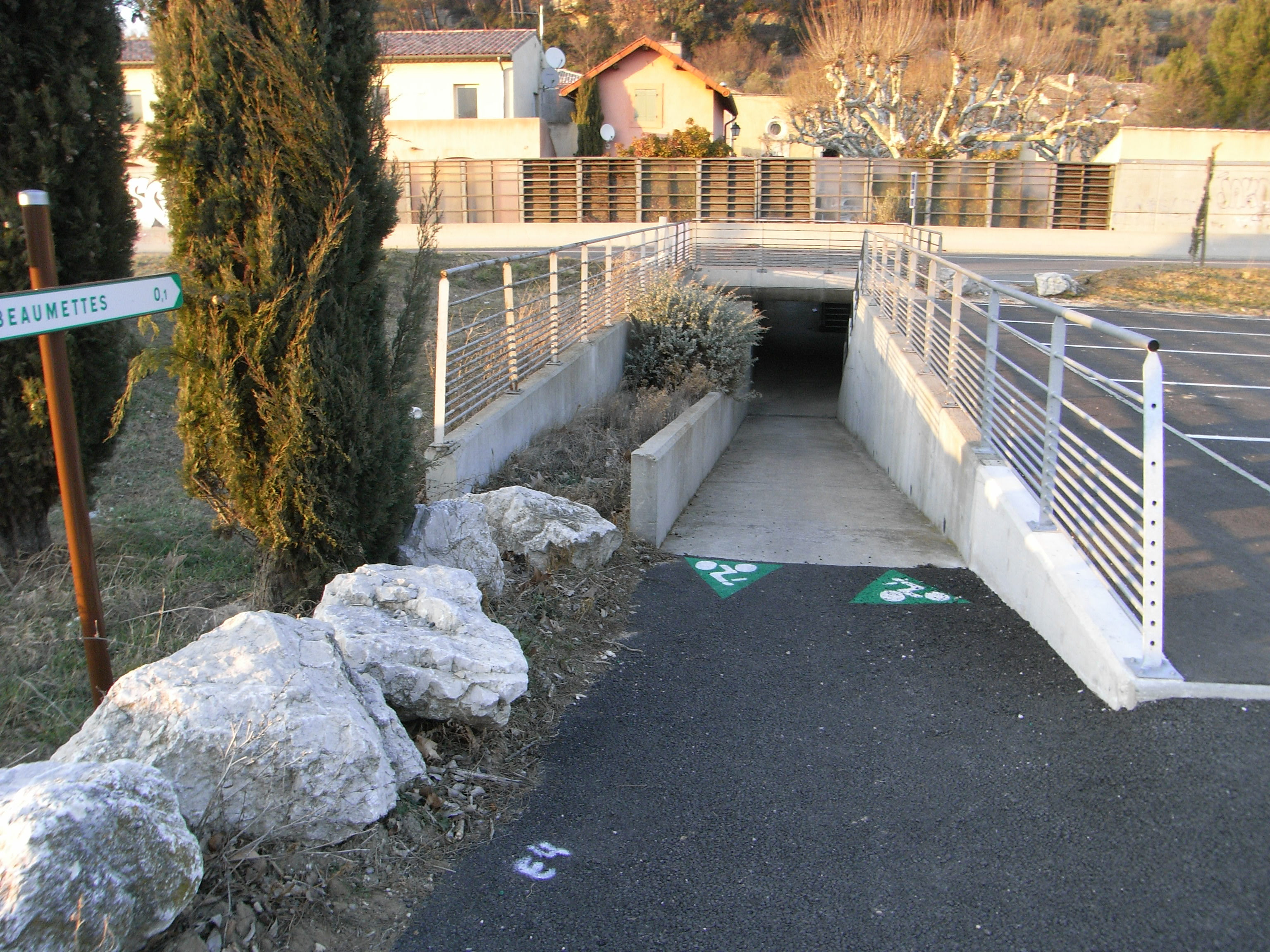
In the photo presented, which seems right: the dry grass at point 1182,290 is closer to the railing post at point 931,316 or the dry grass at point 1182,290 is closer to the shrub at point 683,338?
the shrub at point 683,338

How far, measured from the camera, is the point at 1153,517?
4.07 meters

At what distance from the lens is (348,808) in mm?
3270

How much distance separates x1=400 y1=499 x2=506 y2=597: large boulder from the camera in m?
5.57

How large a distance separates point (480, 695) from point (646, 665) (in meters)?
1.34

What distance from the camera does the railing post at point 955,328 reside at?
8023 mm

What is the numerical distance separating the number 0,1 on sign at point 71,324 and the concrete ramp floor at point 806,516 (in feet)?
15.0

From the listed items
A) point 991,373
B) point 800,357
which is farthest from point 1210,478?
point 800,357

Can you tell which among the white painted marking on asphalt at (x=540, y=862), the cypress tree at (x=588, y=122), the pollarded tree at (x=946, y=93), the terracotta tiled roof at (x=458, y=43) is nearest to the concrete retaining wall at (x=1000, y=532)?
the white painted marking on asphalt at (x=540, y=862)

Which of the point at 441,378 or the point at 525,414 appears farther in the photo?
the point at 525,414

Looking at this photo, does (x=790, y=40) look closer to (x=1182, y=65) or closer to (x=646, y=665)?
(x=1182, y=65)

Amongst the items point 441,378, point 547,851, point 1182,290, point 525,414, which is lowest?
point 547,851

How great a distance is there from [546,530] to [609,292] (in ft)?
24.9

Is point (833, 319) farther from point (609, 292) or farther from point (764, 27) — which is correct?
point (764, 27)

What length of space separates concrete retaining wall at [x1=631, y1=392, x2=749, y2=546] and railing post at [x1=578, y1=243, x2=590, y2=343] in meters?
1.60
